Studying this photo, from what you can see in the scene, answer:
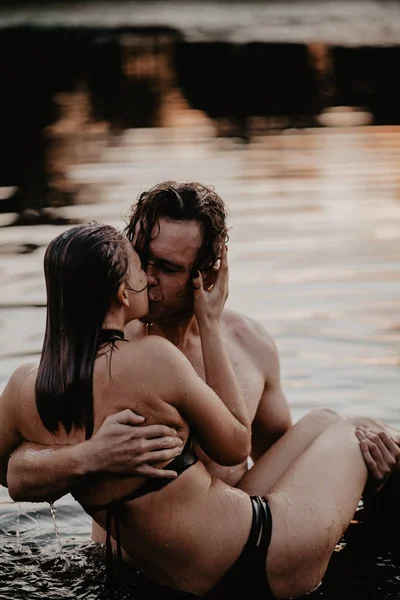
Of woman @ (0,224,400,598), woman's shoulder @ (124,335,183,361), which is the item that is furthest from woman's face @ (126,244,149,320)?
woman's shoulder @ (124,335,183,361)

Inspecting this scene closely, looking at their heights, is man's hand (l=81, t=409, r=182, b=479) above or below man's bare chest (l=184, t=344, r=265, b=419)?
above

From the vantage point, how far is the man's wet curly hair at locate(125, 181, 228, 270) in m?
4.74

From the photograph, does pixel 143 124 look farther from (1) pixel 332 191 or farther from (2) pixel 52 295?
(2) pixel 52 295

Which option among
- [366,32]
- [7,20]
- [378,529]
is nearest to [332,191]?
[378,529]

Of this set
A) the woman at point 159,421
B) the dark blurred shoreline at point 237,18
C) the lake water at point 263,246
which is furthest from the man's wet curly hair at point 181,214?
the dark blurred shoreline at point 237,18

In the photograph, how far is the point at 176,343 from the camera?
513cm

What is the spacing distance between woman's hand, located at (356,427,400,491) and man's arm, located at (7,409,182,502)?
101cm

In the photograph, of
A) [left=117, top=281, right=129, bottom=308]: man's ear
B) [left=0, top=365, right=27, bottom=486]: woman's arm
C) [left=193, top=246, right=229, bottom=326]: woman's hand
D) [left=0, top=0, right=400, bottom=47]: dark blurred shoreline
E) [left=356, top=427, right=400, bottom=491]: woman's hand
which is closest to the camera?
[left=117, top=281, right=129, bottom=308]: man's ear

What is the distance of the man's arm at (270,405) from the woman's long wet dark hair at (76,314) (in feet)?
4.54

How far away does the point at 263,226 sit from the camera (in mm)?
11625

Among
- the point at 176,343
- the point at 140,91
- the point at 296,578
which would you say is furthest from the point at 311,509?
the point at 140,91

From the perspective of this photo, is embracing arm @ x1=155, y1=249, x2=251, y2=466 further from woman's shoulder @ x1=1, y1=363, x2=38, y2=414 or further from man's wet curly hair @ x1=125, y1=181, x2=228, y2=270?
woman's shoulder @ x1=1, y1=363, x2=38, y2=414

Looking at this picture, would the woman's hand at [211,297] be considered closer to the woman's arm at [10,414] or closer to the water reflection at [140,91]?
the woman's arm at [10,414]

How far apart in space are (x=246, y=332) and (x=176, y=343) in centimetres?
40
